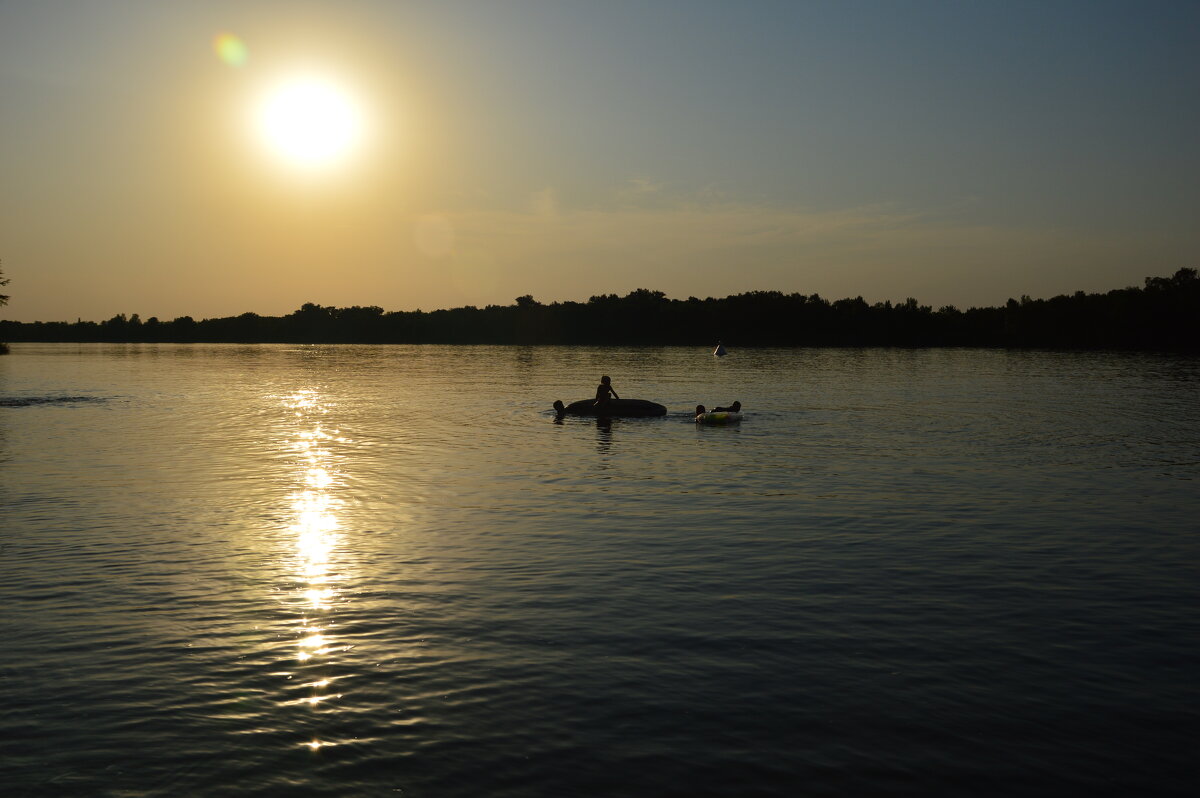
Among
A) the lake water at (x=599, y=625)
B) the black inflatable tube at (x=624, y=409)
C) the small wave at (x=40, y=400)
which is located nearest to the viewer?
the lake water at (x=599, y=625)

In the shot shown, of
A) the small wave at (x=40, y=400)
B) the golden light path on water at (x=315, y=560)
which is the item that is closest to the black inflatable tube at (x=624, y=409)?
the golden light path on water at (x=315, y=560)

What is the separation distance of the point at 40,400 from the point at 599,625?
57264 millimetres

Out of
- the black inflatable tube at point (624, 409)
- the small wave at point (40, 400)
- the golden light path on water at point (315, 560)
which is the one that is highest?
the black inflatable tube at point (624, 409)

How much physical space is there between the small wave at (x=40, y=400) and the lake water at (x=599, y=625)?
28.3m

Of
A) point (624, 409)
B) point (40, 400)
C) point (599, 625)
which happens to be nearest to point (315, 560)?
point (599, 625)

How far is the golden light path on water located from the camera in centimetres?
1167

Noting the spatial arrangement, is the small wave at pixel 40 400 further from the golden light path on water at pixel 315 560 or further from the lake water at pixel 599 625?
the golden light path on water at pixel 315 560

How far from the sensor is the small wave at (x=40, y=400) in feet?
184

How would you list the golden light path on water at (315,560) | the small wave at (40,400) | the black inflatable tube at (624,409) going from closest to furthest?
the golden light path on water at (315,560), the black inflatable tube at (624,409), the small wave at (40,400)

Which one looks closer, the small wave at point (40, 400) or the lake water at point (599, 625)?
the lake water at point (599, 625)

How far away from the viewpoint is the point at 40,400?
59031 mm

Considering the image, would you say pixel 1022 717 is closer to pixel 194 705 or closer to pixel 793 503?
pixel 194 705

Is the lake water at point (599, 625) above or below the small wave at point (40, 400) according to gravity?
below

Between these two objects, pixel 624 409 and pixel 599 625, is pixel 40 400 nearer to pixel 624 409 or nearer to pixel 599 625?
pixel 624 409
